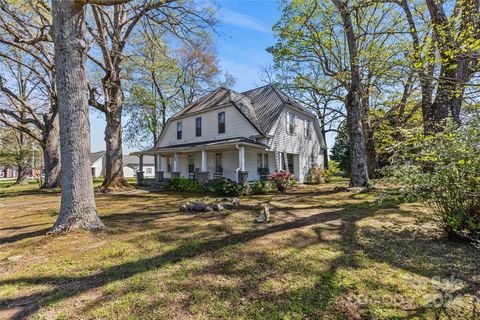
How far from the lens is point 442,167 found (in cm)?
362

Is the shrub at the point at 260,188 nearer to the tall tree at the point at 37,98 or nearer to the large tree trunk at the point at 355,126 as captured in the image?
the large tree trunk at the point at 355,126

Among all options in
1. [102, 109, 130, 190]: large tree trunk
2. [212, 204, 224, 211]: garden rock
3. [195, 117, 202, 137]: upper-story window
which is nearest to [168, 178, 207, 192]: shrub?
[102, 109, 130, 190]: large tree trunk

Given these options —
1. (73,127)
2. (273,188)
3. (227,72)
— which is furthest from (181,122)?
(73,127)

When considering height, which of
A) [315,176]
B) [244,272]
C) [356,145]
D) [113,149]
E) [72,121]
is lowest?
[244,272]

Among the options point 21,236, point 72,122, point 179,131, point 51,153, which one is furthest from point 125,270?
point 51,153

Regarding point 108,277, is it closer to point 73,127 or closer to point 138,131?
point 73,127

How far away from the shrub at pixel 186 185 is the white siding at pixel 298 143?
16.8ft

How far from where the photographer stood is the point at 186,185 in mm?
14703

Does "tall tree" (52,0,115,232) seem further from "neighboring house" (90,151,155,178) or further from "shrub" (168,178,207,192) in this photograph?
"neighboring house" (90,151,155,178)

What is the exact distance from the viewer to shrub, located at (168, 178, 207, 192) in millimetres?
14112

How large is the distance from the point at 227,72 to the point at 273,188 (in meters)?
19.3

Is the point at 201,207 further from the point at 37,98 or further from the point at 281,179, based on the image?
the point at 37,98

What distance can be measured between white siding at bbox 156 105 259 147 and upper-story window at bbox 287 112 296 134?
3.37 m

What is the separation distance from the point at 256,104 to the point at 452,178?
48.9 ft
